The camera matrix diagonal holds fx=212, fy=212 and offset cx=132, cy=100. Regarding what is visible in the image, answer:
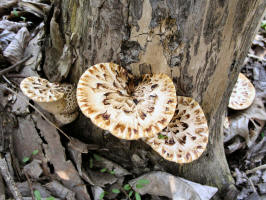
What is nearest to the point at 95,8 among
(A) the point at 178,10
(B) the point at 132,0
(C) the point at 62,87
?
(B) the point at 132,0

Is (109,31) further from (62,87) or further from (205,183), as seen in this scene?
(205,183)

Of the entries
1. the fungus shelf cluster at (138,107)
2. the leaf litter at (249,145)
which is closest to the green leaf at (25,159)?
the fungus shelf cluster at (138,107)

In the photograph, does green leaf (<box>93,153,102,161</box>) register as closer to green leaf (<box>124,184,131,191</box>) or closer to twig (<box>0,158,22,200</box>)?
green leaf (<box>124,184,131,191</box>)

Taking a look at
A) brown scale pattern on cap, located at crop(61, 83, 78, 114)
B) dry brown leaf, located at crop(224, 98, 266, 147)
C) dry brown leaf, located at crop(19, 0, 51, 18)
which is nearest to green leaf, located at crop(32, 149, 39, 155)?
brown scale pattern on cap, located at crop(61, 83, 78, 114)

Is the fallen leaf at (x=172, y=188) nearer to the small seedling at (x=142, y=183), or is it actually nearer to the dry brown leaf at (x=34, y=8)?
the small seedling at (x=142, y=183)

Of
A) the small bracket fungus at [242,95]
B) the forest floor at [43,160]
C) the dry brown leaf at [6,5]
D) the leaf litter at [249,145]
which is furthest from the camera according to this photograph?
the small bracket fungus at [242,95]

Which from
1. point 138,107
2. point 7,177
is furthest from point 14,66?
point 138,107
